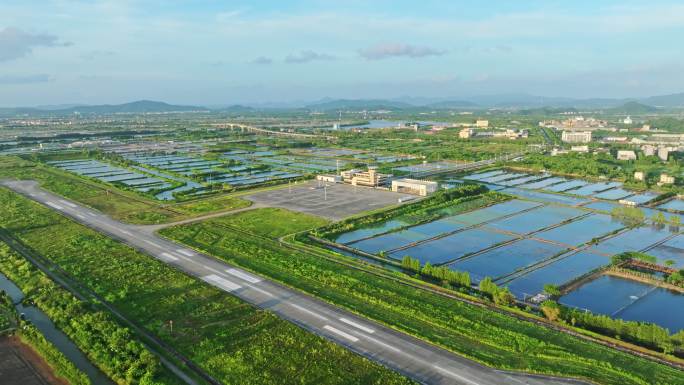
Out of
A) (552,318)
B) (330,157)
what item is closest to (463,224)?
(552,318)

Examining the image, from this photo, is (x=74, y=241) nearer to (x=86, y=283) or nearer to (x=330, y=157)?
(x=86, y=283)

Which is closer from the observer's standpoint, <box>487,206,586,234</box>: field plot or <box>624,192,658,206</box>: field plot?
<box>487,206,586,234</box>: field plot

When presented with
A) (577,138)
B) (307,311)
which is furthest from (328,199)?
(577,138)

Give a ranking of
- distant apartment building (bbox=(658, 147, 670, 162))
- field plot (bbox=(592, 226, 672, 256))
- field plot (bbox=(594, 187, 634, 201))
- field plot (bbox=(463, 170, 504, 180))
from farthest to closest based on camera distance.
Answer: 1. distant apartment building (bbox=(658, 147, 670, 162))
2. field plot (bbox=(463, 170, 504, 180))
3. field plot (bbox=(594, 187, 634, 201))
4. field plot (bbox=(592, 226, 672, 256))

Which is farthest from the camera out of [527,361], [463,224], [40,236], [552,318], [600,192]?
[600,192]

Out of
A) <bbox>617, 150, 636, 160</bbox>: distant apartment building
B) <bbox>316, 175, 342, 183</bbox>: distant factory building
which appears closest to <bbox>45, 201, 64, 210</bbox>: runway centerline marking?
<bbox>316, 175, 342, 183</bbox>: distant factory building

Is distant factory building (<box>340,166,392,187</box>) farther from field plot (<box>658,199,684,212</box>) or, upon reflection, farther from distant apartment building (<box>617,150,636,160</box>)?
distant apartment building (<box>617,150,636,160</box>)

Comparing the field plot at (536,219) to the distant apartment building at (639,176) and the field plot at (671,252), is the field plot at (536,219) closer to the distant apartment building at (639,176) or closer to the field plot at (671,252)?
the field plot at (671,252)
